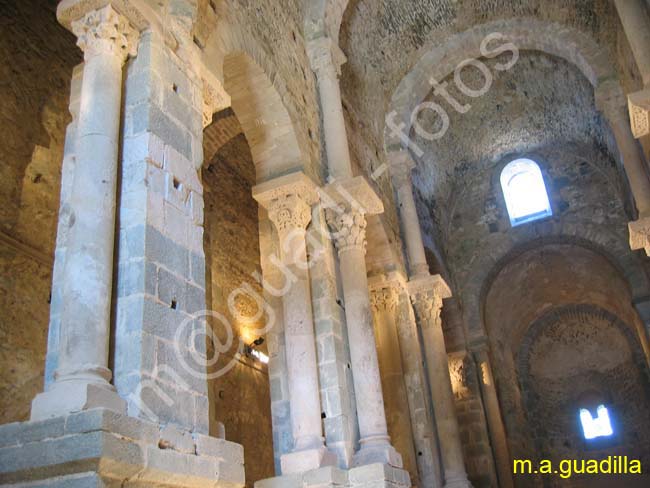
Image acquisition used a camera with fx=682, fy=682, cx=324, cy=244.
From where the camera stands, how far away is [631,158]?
10688 mm

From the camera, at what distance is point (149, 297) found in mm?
4086

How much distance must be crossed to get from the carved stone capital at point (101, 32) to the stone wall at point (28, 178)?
12.0 feet

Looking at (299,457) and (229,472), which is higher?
(299,457)

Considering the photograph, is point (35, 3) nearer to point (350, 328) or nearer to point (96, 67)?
point (96, 67)

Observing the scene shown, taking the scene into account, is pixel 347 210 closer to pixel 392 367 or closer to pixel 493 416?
pixel 392 367

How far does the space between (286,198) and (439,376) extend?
15.9 feet

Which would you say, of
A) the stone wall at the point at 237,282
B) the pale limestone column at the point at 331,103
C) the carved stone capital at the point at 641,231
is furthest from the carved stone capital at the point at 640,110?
the stone wall at the point at 237,282

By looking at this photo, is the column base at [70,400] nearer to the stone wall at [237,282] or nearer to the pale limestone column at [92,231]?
the pale limestone column at [92,231]

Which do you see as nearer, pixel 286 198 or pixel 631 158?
pixel 286 198

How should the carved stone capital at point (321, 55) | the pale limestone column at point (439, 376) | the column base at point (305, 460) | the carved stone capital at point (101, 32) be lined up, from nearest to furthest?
the carved stone capital at point (101, 32) → the column base at point (305, 460) → the carved stone capital at point (321, 55) → the pale limestone column at point (439, 376)

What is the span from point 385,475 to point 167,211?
3.53 metres

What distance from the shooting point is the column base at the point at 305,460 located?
20.8 ft

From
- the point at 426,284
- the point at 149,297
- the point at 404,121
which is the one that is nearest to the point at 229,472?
the point at 149,297

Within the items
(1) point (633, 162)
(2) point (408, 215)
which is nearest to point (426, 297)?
(2) point (408, 215)
